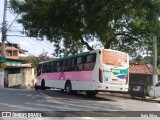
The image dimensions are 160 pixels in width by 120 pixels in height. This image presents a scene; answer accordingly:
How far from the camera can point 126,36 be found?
29609mm

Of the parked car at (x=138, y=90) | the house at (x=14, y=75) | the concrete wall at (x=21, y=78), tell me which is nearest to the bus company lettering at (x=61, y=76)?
the parked car at (x=138, y=90)

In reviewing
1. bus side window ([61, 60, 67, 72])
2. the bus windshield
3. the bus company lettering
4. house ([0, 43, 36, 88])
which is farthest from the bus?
house ([0, 43, 36, 88])

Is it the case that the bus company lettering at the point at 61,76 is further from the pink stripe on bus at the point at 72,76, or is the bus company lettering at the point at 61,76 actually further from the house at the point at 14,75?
the house at the point at 14,75

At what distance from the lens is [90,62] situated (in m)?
21.4

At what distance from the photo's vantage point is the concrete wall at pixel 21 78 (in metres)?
42.9

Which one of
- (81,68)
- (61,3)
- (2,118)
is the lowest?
(2,118)

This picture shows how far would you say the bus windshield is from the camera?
20819 millimetres

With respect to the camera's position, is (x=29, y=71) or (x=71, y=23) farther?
(x=29, y=71)

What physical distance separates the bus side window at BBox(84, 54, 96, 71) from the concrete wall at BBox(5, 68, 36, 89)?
69.8 feet

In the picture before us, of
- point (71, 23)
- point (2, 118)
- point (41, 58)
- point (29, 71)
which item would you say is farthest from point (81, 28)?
point (41, 58)

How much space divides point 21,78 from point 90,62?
29.7 m

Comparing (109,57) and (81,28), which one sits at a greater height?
(81,28)

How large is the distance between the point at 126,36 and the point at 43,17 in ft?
36.5

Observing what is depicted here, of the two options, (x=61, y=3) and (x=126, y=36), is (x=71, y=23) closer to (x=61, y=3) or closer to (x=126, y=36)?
(x=61, y=3)
